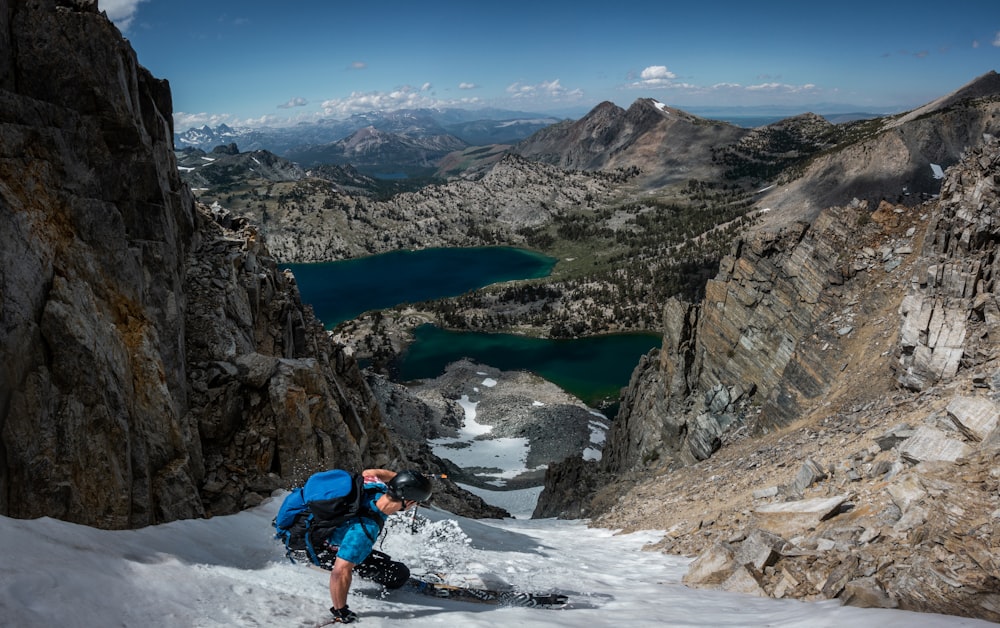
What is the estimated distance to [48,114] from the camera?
10.1 m

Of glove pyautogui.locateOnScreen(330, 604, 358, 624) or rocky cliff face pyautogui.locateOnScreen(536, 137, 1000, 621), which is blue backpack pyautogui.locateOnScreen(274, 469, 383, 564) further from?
rocky cliff face pyautogui.locateOnScreen(536, 137, 1000, 621)

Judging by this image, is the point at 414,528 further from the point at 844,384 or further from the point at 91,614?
the point at 844,384

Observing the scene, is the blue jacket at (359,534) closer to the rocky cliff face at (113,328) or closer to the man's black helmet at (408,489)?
the man's black helmet at (408,489)

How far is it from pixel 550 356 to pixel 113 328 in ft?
337

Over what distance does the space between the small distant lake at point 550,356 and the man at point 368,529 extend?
261ft

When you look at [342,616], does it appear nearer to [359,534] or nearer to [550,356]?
[359,534]

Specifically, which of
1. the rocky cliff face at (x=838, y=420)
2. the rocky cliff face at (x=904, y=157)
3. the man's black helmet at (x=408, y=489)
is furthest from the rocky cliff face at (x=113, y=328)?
the rocky cliff face at (x=904, y=157)

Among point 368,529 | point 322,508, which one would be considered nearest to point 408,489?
point 368,529

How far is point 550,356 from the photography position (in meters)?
110

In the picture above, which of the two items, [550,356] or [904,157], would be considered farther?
[904,157]

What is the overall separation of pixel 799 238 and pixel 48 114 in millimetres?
33547

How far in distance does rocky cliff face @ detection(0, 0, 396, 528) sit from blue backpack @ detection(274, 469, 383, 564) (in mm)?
3153

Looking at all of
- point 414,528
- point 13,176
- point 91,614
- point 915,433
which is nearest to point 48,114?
point 13,176

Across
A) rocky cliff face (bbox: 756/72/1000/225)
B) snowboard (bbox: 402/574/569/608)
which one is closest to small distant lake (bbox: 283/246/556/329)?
rocky cliff face (bbox: 756/72/1000/225)
